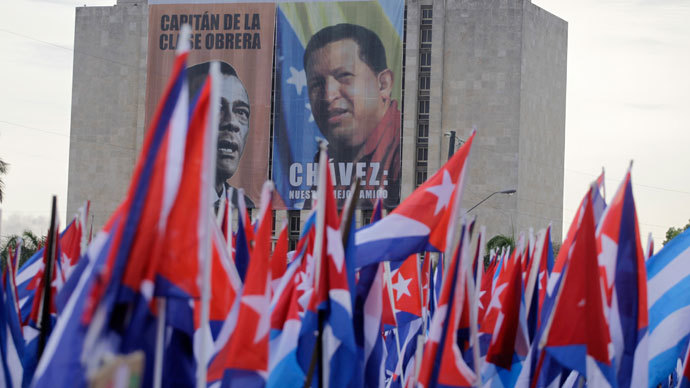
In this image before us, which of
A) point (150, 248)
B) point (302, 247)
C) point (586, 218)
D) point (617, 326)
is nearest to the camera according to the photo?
point (150, 248)

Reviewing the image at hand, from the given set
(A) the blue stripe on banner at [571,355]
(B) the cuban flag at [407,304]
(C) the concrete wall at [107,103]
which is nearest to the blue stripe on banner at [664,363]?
(A) the blue stripe on banner at [571,355]

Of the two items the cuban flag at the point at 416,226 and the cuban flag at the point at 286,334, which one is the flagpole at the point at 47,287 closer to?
the cuban flag at the point at 286,334

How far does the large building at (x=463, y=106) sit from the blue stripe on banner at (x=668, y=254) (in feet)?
159

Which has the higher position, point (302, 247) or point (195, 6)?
point (195, 6)

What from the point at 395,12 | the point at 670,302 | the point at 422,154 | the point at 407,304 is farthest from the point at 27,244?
the point at 670,302

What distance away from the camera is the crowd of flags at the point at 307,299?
7.79m

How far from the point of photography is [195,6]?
65500 mm

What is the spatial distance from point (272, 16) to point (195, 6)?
4.72 m

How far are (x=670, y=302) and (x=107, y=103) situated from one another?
5857 cm

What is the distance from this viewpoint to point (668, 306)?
43.4ft

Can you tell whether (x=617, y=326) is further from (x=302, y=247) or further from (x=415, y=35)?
(x=415, y=35)

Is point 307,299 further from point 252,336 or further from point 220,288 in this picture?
point 252,336

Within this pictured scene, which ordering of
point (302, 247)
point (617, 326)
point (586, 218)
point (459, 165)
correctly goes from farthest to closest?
point (302, 247) < point (459, 165) < point (617, 326) < point (586, 218)

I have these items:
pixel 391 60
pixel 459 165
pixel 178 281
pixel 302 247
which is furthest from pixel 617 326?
pixel 391 60
